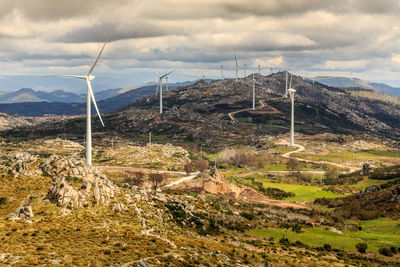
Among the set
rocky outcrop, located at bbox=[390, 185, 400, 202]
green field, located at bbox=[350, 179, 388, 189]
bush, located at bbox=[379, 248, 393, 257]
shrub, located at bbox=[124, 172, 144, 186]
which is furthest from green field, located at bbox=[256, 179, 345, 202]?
bush, located at bbox=[379, 248, 393, 257]

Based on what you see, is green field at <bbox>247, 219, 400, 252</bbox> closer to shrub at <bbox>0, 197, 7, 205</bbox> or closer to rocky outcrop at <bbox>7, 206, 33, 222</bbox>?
rocky outcrop at <bbox>7, 206, 33, 222</bbox>

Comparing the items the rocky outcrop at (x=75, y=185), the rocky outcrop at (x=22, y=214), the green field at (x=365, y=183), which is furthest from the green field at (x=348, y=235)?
the green field at (x=365, y=183)

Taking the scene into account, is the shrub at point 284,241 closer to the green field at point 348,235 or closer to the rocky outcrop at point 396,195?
the green field at point 348,235

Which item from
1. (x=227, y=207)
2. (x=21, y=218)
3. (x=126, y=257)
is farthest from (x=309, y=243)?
(x=21, y=218)

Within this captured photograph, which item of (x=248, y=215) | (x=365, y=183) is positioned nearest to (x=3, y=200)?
(x=248, y=215)

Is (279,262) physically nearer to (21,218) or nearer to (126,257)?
(126,257)

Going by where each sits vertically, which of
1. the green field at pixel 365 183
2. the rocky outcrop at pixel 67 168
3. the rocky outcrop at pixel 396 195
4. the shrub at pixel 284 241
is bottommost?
the green field at pixel 365 183

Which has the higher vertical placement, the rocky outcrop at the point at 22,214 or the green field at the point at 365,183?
the rocky outcrop at the point at 22,214
